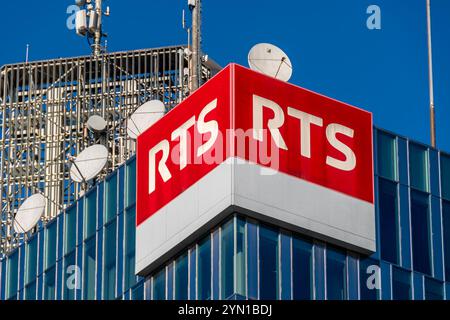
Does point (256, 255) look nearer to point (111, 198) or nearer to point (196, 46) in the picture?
point (111, 198)

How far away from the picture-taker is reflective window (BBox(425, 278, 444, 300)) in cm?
7662

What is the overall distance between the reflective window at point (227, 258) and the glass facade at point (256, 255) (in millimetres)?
38

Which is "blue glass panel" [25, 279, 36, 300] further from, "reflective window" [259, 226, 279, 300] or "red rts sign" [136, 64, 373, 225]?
"reflective window" [259, 226, 279, 300]

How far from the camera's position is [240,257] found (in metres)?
68.8

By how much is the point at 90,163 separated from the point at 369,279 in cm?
1857

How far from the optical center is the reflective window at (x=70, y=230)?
273 feet

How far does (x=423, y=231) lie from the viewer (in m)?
77.8

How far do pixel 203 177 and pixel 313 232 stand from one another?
4.86 m

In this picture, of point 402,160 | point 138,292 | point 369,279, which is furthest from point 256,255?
point 402,160

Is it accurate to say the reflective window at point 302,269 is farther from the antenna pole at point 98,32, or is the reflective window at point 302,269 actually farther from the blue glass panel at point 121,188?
the antenna pole at point 98,32

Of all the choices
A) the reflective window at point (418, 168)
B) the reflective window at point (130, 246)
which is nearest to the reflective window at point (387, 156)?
the reflective window at point (418, 168)
